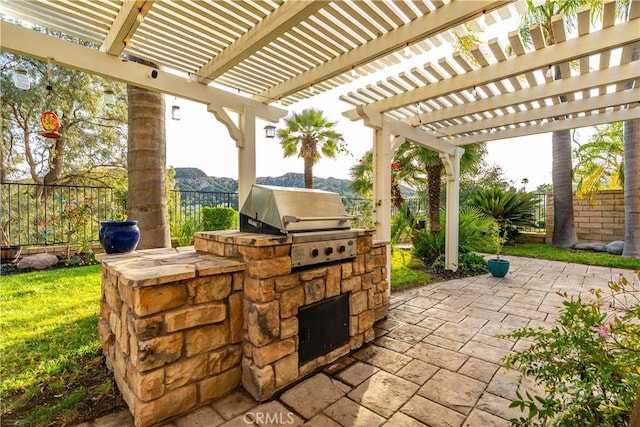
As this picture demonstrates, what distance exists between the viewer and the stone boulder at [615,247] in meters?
6.92

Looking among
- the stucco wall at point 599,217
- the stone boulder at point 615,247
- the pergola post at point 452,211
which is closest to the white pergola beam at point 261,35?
the pergola post at point 452,211

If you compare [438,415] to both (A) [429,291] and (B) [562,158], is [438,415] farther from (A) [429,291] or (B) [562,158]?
(B) [562,158]

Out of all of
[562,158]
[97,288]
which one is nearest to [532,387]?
[97,288]

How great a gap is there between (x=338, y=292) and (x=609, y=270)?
20.0 feet

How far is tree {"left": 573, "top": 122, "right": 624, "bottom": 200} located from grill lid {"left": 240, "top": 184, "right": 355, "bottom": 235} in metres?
9.02

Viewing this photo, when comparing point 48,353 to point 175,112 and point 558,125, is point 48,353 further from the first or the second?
point 558,125

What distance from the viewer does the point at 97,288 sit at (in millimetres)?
3936

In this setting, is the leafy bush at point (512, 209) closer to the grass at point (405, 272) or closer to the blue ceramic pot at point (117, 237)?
the grass at point (405, 272)

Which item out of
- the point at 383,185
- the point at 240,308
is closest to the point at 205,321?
the point at 240,308

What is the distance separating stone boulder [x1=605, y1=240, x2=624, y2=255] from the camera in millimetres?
6922

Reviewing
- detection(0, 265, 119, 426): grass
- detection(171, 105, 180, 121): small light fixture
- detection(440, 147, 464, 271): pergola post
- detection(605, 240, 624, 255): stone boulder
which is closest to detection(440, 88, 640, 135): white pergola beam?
detection(440, 147, 464, 271): pergola post

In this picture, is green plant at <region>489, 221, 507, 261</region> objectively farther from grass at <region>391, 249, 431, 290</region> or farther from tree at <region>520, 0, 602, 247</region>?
tree at <region>520, 0, 602, 247</region>

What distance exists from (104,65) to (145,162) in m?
1.31

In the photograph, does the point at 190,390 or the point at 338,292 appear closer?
the point at 190,390
